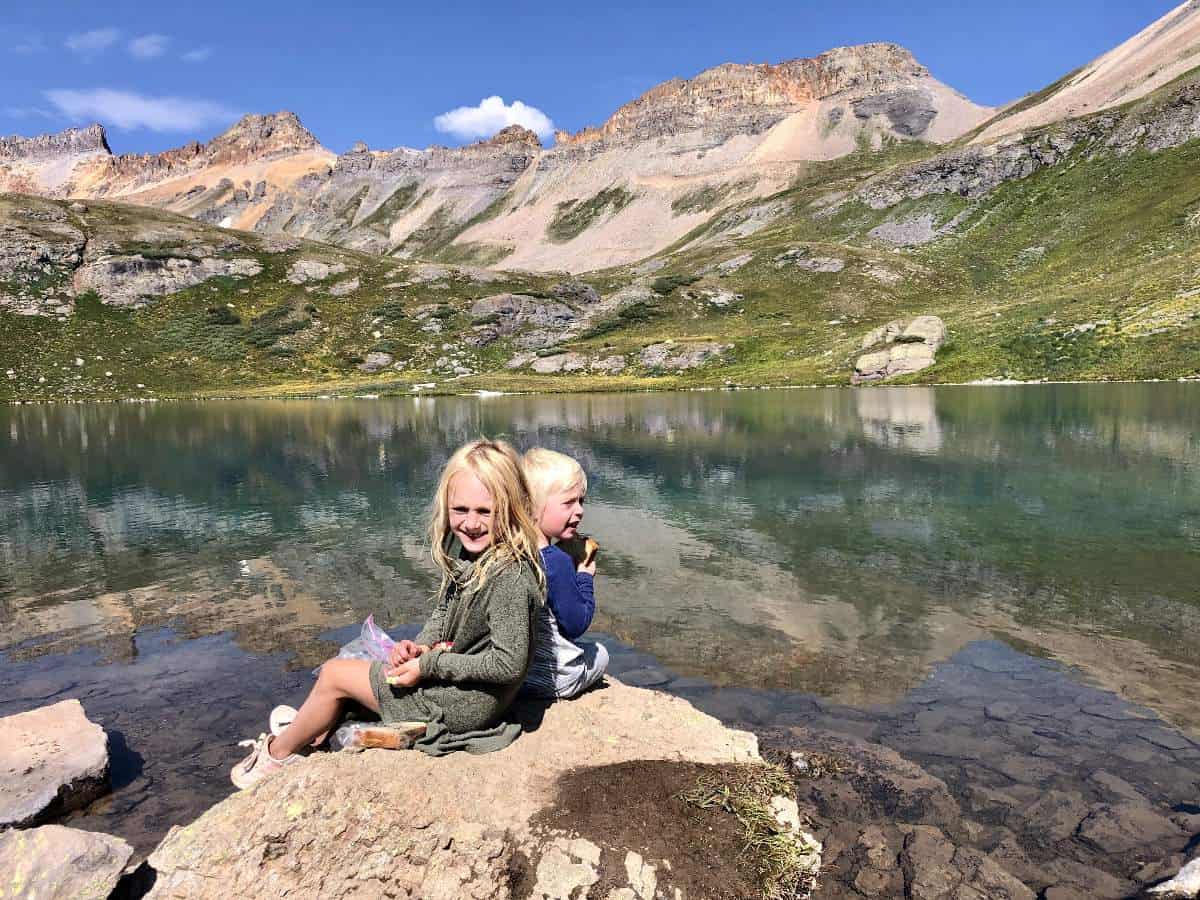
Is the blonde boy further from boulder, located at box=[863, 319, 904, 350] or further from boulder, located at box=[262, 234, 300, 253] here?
boulder, located at box=[262, 234, 300, 253]

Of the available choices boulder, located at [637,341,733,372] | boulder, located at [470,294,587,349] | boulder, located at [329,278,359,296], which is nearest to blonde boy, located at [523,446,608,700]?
boulder, located at [637,341,733,372]

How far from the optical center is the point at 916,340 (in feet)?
331

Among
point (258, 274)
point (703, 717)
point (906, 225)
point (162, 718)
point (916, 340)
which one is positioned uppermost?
point (906, 225)

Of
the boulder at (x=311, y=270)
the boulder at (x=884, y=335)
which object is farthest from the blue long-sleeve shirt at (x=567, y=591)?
the boulder at (x=311, y=270)

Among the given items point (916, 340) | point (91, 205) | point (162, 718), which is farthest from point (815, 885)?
point (91, 205)

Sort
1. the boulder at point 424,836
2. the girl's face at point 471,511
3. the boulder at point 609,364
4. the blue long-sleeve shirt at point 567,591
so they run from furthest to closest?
the boulder at point 609,364 < the blue long-sleeve shirt at point 567,591 < the girl's face at point 471,511 < the boulder at point 424,836

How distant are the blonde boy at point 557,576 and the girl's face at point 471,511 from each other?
0.54 meters

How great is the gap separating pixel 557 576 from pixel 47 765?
633 cm

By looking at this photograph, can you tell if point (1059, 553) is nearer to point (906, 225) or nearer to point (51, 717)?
point (51, 717)

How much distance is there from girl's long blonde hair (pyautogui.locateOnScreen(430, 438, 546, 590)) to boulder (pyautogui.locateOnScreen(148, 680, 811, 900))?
69.0 inches

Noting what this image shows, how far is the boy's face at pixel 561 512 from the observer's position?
25.2ft

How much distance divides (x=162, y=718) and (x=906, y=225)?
202662 millimetres

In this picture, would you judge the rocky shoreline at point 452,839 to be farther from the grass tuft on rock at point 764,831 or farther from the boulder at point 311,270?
the boulder at point 311,270

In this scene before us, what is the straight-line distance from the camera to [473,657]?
22.7 ft
